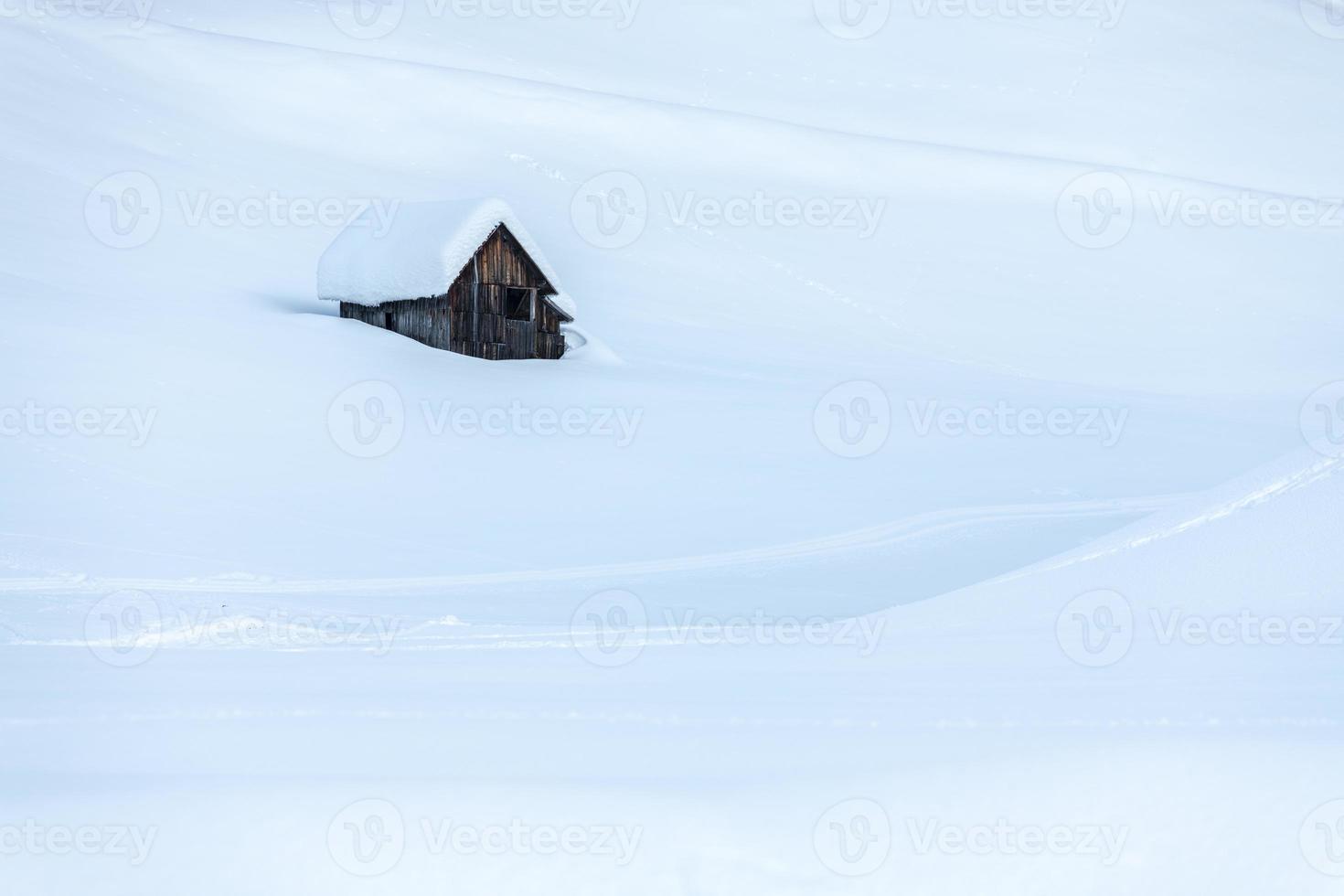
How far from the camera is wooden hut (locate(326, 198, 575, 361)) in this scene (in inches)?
723

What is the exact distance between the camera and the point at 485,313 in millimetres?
18750

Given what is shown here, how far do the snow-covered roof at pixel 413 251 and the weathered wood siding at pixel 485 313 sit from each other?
173 millimetres

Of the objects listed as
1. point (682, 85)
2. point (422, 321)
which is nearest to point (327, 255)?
point (422, 321)

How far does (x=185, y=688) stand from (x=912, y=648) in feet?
13.8

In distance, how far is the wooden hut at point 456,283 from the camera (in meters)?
18.4

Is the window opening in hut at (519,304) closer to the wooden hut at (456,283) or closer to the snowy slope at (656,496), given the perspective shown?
the wooden hut at (456,283)

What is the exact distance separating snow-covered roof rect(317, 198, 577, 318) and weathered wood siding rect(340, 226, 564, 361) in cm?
17

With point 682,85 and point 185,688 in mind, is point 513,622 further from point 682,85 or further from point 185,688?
point 682,85

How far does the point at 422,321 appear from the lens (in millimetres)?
18766

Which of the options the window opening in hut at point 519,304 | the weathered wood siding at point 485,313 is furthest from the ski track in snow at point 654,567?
the window opening in hut at point 519,304

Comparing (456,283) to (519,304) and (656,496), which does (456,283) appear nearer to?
(519,304)

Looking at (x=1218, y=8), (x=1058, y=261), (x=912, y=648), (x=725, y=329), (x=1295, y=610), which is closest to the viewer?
(x=1295, y=610)

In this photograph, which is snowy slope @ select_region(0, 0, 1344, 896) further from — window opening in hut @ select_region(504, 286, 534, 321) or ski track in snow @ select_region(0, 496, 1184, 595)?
window opening in hut @ select_region(504, 286, 534, 321)

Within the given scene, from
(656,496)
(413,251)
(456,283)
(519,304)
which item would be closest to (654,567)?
(656,496)
